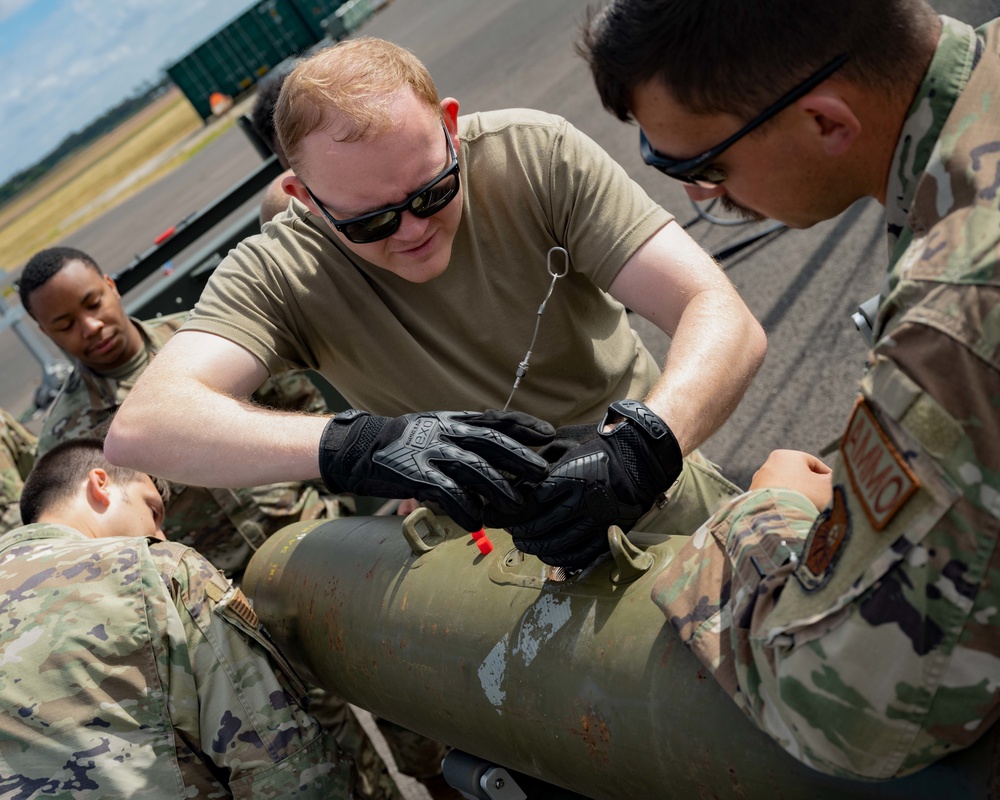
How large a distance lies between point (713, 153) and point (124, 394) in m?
3.41

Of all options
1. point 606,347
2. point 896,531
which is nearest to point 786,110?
point 896,531

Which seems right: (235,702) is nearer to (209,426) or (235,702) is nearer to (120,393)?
(209,426)

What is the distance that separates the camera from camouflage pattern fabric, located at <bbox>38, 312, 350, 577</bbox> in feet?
12.7

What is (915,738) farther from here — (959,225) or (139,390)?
(139,390)

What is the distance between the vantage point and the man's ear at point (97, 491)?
284 cm

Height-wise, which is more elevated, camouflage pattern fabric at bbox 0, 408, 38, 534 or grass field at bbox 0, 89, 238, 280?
grass field at bbox 0, 89, 238, 280

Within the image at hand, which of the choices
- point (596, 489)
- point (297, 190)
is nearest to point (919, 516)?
point (596, 489)

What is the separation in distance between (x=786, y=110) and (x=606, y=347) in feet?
4.13

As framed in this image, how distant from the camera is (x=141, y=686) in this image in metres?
2.18

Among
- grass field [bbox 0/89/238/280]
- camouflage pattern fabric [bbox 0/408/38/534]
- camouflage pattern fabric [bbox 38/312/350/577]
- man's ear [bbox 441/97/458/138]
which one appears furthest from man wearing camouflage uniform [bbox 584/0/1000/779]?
grass field [bbox 0/89/238/280]

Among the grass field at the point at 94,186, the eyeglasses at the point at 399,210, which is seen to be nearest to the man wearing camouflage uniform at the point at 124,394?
the eyeglasses at the point at 399,210

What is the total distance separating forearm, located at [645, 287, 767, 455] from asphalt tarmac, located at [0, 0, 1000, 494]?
1.54 feet

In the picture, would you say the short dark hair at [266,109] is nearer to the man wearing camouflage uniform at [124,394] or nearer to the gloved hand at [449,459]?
the man wearing camouflage uniform at [124,394]

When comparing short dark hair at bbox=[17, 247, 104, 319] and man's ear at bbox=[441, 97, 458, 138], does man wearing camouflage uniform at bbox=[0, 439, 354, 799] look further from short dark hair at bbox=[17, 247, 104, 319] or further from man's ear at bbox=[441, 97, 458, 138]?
short dark hair at bbox=[17, 247, 104, 319]
